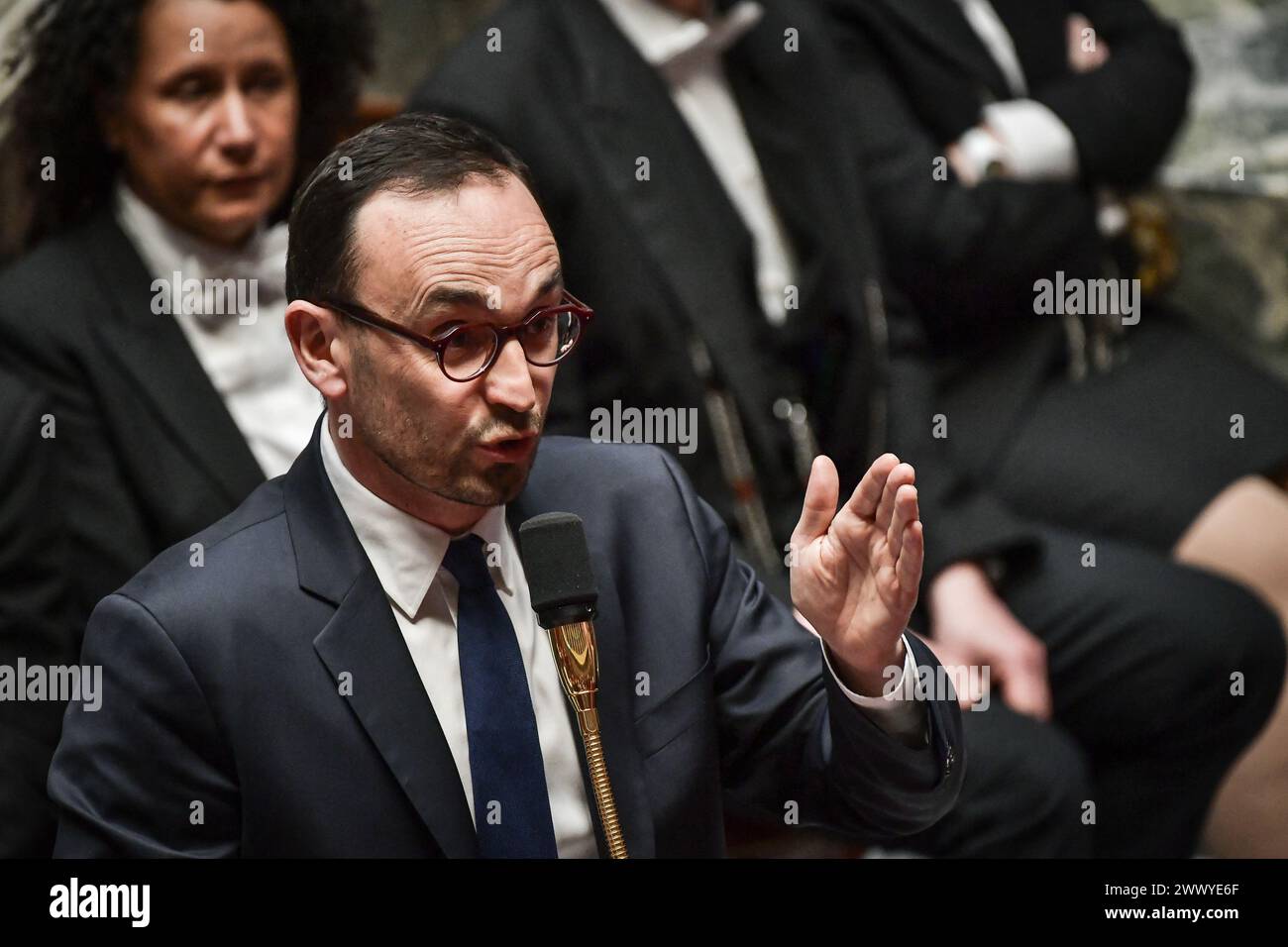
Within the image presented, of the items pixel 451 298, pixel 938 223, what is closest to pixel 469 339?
pixel 451 298

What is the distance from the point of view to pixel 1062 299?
7.70 feet

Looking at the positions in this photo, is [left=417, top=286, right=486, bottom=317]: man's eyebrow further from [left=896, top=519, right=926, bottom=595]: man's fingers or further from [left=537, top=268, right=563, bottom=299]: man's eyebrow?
[left=896, top=519, right=926, bottom=595]: man's fingers

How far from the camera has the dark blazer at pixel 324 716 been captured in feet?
3.91

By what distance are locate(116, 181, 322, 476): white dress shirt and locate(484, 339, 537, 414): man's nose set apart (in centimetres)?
25

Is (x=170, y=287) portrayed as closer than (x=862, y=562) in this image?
No

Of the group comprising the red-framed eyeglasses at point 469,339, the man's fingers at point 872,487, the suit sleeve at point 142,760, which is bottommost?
the suit sleeve at point 142,760

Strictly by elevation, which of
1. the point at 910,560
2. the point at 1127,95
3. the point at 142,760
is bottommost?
the point at 142,760

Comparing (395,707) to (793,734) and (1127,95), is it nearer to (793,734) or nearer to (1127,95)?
(793,734)

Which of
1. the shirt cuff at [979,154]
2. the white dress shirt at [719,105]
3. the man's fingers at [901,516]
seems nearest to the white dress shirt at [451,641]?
the man's fingers at [901,516]

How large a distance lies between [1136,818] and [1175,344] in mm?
696

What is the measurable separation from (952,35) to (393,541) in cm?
140

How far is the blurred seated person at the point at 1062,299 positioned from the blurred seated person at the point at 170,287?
Result: 0.88 metres

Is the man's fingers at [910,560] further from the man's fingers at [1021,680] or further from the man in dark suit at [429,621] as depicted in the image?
the man's fingers at [1021,680]
